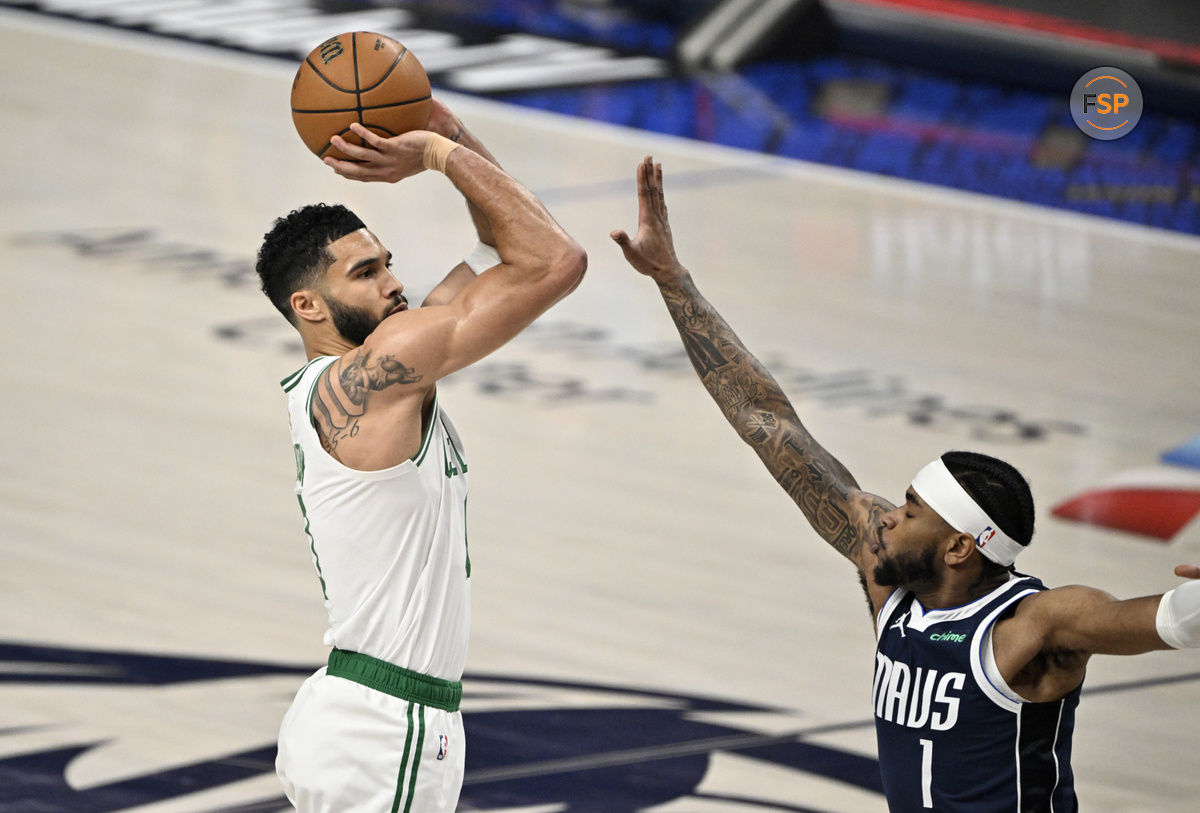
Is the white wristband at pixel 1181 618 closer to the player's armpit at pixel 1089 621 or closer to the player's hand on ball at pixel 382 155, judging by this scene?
the player's armpit at pixel 1089 621

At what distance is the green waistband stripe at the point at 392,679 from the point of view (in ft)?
13.5

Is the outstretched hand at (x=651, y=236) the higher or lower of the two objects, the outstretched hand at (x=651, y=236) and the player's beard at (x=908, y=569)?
the higher

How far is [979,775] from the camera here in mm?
3953

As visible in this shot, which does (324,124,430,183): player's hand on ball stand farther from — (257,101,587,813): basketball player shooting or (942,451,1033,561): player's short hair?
(942,451,1033,561): player's short hair

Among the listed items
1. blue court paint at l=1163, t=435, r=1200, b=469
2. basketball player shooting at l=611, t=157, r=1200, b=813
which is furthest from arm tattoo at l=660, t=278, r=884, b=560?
blue court paint at l=1163, t=435, r=1200, b=469

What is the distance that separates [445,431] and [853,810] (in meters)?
Answer: 2.79

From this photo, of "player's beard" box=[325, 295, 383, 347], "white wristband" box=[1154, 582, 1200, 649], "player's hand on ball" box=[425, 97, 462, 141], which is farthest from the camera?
"player's hand on ball" box=[425, 97, 462, 141]

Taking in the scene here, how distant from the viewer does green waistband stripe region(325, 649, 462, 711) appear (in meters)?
4.12

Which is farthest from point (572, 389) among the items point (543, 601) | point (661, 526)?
point (543, 601)

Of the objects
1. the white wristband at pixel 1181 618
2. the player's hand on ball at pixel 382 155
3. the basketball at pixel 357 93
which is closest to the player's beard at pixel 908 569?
the white wristband at pixel 1181 618

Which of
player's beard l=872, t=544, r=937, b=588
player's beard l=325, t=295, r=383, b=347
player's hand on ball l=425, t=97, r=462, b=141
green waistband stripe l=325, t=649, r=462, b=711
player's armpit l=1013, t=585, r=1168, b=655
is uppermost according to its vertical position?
player's hand on ball l=425, t=97, r=462, b=141

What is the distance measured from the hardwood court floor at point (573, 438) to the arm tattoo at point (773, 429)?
197 centimetres

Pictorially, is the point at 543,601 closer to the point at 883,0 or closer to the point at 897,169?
the point at 897,169

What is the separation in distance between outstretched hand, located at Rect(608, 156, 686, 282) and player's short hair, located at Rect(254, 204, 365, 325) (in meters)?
0.81
